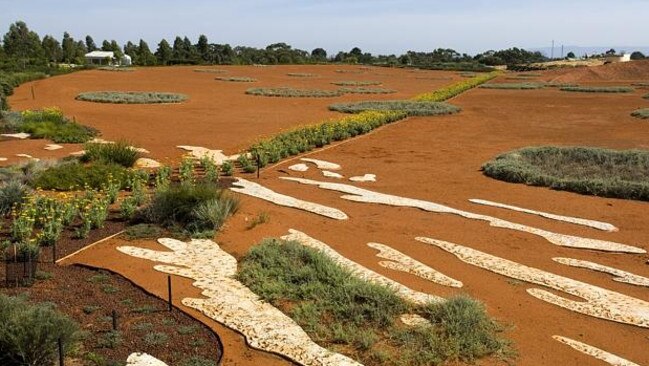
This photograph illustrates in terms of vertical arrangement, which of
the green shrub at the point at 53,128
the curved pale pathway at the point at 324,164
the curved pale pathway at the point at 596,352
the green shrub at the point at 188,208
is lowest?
the curved pale pathway at the point at 596,352

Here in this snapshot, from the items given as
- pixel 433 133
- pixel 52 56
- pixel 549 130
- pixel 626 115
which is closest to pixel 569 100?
pixel 626 115

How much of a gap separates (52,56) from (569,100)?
6533 cm

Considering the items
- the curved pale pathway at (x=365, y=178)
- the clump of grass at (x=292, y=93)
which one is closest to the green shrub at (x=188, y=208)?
the curved pale pathway at (x=365, y=178)

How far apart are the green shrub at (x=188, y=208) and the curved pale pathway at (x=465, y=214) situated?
3.31m

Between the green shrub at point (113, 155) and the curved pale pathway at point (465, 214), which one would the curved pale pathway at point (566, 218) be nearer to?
the curved pale pathway at point (465, 214)

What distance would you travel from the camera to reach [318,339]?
6.36 metres

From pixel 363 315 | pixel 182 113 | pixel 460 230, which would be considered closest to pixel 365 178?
pixel 460 230

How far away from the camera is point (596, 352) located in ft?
20.6

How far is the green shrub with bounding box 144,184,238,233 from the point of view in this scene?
991 centimetres

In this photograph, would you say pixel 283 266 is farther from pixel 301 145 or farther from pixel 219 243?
pixel 301 145

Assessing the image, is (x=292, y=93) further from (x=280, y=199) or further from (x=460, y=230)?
(x=460, y=230)

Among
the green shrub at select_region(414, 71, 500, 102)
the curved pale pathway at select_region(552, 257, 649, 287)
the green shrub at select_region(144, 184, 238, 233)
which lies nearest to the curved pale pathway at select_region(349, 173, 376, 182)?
the green shrub at select_region(144, 184, 238, 233)

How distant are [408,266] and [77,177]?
24.6 ft

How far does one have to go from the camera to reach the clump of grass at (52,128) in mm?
19219
